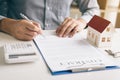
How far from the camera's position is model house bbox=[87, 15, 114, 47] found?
89cm

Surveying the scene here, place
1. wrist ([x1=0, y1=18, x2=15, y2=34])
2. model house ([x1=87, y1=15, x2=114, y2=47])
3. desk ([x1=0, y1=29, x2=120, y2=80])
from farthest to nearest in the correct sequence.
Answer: wrist ([x1=0, y1=18, x2=15, y2=34]) < model house ([x1=87, y1=15, x2=114, y2=47]) < desk ([x1=0, y1=29, x2=120, y2=80])

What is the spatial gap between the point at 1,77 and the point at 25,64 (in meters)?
0.11

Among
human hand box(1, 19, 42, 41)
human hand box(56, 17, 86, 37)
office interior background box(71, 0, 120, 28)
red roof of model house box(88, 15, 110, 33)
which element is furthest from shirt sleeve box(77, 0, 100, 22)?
office interior background box(71, 0, 120, 28)

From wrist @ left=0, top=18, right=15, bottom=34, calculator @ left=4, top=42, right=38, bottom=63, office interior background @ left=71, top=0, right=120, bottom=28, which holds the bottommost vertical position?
office interior background @ left=71, top=0, right=120, bottom=28

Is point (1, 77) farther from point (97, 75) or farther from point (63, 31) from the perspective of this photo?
point (63, 31)

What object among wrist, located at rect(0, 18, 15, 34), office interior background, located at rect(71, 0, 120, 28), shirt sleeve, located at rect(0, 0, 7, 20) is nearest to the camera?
wrist, located at rect(0, 18, 15, 34)

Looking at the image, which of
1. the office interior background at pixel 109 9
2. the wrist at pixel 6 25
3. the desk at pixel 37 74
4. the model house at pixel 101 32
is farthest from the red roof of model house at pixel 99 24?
the office interior background at pixel 109 9

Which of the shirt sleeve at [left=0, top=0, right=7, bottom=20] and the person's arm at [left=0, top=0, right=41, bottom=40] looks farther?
the shirt sleeve at [left=0, top=0, right=7, bottom=20]

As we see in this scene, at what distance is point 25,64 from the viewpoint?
74cm

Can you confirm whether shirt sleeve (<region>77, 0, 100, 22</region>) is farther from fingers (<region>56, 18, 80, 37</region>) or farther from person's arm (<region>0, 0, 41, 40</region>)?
person's arm (<region>0, 0, 41, 40</region>)

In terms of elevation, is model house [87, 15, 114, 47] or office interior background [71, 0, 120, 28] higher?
model house [87, 15, 114, 47]

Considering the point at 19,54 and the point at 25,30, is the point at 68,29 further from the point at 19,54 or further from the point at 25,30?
the point at 19,54

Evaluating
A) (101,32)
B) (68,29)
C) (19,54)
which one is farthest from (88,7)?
(19,54)

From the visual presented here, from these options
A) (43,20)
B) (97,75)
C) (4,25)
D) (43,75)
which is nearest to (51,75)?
(43,75)
